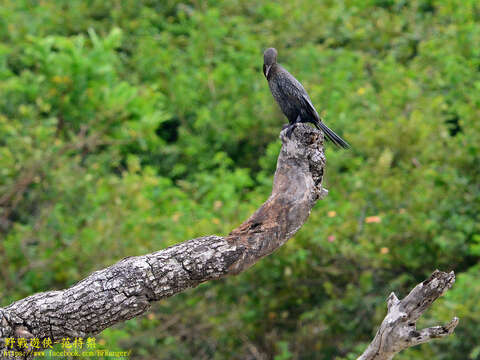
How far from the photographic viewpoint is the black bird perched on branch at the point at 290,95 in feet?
12.0

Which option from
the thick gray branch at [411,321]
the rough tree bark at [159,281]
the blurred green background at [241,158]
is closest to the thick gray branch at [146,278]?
the rough tree bark at [159,281]

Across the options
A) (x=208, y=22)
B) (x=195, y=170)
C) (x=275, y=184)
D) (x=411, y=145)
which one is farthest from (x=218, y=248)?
(x=208, y=22)

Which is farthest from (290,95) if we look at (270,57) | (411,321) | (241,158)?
(241,158)

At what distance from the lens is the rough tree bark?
2609 millimetres

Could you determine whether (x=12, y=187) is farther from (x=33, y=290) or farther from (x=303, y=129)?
(x=303, y=129)

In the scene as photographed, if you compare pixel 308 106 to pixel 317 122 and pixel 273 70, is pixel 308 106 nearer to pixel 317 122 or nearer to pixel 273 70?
pixel 317 122

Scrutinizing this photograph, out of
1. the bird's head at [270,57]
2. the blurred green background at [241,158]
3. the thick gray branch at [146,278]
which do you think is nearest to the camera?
the thick gray branch at [146,278]

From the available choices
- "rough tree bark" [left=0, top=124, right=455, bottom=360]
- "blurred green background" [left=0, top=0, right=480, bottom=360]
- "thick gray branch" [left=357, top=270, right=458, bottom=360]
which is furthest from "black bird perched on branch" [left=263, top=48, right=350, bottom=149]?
"blurred green background" [left=0, top=0, right=480, bottom=360]

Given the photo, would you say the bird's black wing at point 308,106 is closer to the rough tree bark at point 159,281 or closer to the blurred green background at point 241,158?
the rough tree bark at point 159,281

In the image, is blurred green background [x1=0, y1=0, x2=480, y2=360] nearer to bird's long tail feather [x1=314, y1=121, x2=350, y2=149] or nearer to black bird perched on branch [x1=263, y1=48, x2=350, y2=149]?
bird's long tail feather [x1=314, y1=121, x2=350, y2=149]

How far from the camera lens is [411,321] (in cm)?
278

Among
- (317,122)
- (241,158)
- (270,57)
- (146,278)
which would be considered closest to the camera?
(146,278)

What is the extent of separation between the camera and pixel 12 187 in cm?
604

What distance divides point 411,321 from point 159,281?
0.90 metres
